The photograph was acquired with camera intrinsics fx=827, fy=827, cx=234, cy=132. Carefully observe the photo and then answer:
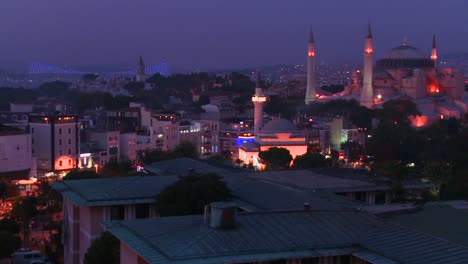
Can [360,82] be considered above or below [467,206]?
above

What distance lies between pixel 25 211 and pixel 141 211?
6689mm

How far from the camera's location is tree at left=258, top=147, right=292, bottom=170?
88.4 feet

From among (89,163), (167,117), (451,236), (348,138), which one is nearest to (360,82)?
(348,138)

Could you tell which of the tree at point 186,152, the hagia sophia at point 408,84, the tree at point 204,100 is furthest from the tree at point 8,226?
the tree at point 204,100

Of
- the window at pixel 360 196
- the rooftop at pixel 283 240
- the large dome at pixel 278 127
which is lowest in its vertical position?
the window at pixel 360 196

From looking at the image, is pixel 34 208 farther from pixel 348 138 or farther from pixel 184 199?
pixel 348 138

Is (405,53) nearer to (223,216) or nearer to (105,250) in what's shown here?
(105,250)

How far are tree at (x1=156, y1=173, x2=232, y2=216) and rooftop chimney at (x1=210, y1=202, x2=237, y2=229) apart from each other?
338 cm

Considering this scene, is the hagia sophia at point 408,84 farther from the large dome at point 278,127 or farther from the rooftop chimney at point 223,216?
the rooftop chimney at point 223,216

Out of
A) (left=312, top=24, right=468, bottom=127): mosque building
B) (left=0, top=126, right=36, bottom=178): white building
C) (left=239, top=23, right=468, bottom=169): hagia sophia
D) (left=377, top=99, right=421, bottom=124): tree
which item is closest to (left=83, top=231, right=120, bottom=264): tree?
(left=0, top=126, right=36, bottom=178): white building

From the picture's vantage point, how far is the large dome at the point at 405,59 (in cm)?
5666

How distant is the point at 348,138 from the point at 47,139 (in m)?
14.2

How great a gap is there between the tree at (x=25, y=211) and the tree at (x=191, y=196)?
7402mm

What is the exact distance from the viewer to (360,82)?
54.2 meters
